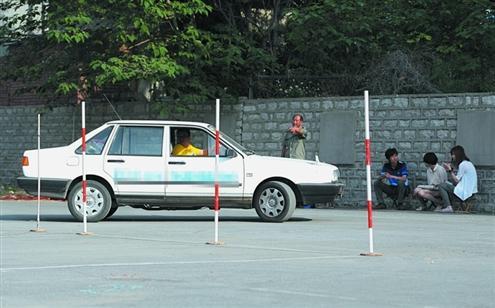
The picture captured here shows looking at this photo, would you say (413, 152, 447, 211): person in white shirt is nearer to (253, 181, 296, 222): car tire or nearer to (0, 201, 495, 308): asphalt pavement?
(0, 201, 495, 308): asphalt pavement

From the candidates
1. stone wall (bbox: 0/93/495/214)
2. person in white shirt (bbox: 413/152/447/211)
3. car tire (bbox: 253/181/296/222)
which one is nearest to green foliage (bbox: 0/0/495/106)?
stone wall (bbox: 0/93/495/214)

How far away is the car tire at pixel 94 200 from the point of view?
17094mm

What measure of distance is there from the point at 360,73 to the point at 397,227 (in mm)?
8814

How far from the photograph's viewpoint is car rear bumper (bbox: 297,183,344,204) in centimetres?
1727

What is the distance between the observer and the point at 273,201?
56.6 ft

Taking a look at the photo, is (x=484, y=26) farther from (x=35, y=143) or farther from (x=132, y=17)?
(x=35, y=143)

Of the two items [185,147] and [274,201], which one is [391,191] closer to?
[274,201]

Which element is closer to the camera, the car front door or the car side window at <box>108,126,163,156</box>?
the car front door

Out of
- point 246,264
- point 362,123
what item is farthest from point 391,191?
point 246,264

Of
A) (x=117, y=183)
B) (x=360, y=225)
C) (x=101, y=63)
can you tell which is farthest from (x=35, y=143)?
(x=360, y=225)

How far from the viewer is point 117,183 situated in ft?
56.3

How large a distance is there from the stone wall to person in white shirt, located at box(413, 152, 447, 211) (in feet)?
2.42

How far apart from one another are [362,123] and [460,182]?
3307 mm

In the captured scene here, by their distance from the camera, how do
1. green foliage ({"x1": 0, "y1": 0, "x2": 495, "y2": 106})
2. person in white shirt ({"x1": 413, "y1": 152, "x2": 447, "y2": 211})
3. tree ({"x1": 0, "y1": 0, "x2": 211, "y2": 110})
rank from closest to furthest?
1. person in white shirt ({"x1": 413, "y1": 152, "x2": 447, "y2": 211})
2. green foliage ({"x1": 0, "y1": 0, "x2": 495, "y2": 106})
3. tree ({"x1": 0, "y1": 0, "x2": 211, "y2": 110})
